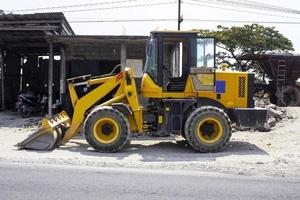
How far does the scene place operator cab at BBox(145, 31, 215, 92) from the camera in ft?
43.5

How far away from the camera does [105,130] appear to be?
Answer: 1312 cm

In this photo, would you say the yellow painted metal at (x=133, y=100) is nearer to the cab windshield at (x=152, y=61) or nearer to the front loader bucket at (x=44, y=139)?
the cab windshield at (x=152, y=61)

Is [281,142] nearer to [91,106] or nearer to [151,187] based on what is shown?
[91,106]

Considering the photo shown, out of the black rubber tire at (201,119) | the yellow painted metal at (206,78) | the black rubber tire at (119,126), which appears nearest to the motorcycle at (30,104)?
the black rubber tire at (119,126)

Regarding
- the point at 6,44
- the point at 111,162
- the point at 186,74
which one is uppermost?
the point at 6,44

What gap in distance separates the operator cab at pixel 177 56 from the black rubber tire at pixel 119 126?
1.38 metres

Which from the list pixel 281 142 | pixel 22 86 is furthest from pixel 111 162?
Result: pixel 22 86

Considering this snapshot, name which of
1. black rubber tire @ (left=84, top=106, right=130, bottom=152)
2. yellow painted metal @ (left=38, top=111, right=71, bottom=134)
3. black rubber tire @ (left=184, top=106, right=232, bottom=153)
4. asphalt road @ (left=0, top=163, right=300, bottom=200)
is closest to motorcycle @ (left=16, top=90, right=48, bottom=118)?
yellow painted metal @ (left=38, top=111, right=71, bottom=134)

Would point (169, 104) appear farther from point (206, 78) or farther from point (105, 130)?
point (105, 130)

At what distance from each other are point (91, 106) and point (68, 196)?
6.45 meters

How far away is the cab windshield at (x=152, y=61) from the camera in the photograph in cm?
1347

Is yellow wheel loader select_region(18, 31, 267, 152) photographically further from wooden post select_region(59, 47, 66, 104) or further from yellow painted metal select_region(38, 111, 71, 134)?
wooden post select_region(59, 47, 66, 104)

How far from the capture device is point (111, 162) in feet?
37.2

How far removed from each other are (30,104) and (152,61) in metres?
11.3
